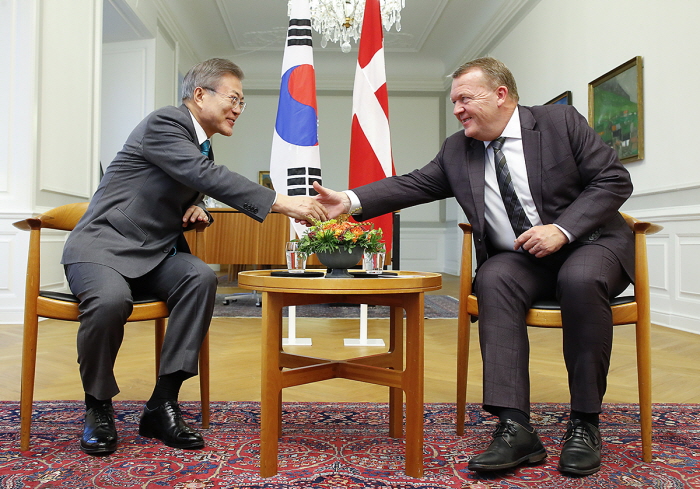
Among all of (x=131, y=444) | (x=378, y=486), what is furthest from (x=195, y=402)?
(x=378, y=486)

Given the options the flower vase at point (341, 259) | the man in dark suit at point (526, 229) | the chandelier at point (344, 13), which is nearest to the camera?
the man in dark suit at point (526, 229)

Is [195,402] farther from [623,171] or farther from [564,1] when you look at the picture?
[564,1]

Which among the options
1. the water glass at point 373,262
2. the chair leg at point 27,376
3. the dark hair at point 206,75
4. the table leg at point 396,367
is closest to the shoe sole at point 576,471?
the table leg at point 396,367

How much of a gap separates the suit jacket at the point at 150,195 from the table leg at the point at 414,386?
591 mm

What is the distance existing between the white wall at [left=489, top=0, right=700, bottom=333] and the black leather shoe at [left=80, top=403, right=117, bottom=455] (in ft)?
12.0

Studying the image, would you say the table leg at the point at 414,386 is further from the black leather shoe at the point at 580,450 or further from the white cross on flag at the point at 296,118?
the white cross on flag at the point at 296,118

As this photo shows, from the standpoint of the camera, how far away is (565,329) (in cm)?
151

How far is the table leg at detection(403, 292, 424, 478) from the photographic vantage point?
139cm

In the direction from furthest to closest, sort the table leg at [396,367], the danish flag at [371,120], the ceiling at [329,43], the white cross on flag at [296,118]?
the ceiling at [329,43] < the danish flag at [371,120] < the white cross on flag at [296,118] < the table leg at [396,367]

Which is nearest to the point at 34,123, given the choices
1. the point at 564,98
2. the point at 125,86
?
the point at 125,86

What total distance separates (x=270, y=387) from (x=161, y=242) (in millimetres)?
670

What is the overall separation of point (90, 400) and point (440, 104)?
363 inches

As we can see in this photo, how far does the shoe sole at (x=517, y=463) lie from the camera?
4.42 ft

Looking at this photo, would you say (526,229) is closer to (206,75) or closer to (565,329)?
(565,329)
